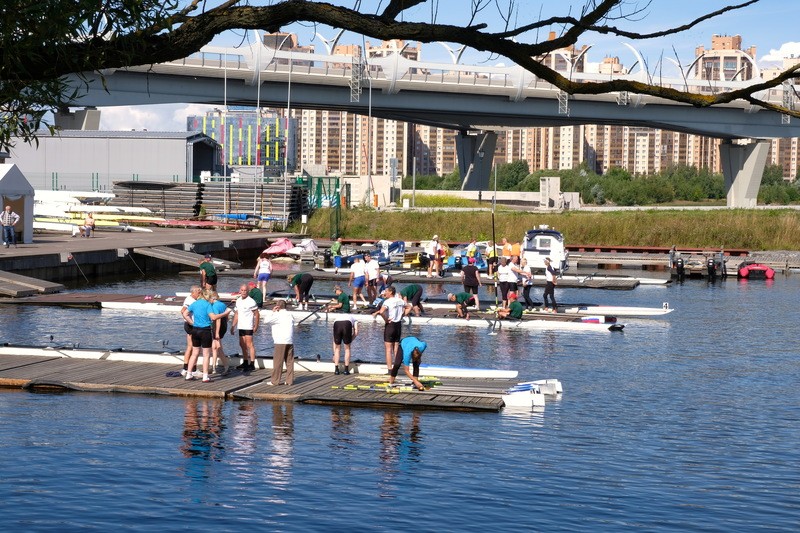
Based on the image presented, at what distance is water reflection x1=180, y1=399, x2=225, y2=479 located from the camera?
17.0 meters

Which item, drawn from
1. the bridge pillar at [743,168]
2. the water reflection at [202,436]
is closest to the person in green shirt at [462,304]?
the water reflection at [202,436]

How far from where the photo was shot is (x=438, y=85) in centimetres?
9338

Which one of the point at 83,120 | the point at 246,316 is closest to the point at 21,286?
the point at 246,316

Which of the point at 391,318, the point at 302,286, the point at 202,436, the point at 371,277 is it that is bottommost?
the point at 202,436

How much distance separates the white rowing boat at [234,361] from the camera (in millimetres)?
23938

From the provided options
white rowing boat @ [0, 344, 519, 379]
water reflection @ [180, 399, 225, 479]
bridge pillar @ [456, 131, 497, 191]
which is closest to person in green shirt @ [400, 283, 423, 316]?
white rowing boat @ [0, 344, 519, 379]

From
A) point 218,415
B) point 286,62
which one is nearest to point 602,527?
point 218,415

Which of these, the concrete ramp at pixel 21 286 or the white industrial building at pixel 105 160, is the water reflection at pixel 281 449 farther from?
the white industrial building at pixel 105 160

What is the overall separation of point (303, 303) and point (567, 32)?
1096 inches

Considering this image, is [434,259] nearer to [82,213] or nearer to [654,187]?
[82,213]

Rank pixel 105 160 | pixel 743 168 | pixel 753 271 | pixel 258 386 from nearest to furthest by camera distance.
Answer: pixel 258 386 → pixel 753 271 → pixel 105 160 → pixel 743 168

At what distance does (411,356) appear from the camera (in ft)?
70.1

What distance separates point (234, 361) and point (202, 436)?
583cm

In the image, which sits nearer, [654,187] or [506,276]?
[506,276]
